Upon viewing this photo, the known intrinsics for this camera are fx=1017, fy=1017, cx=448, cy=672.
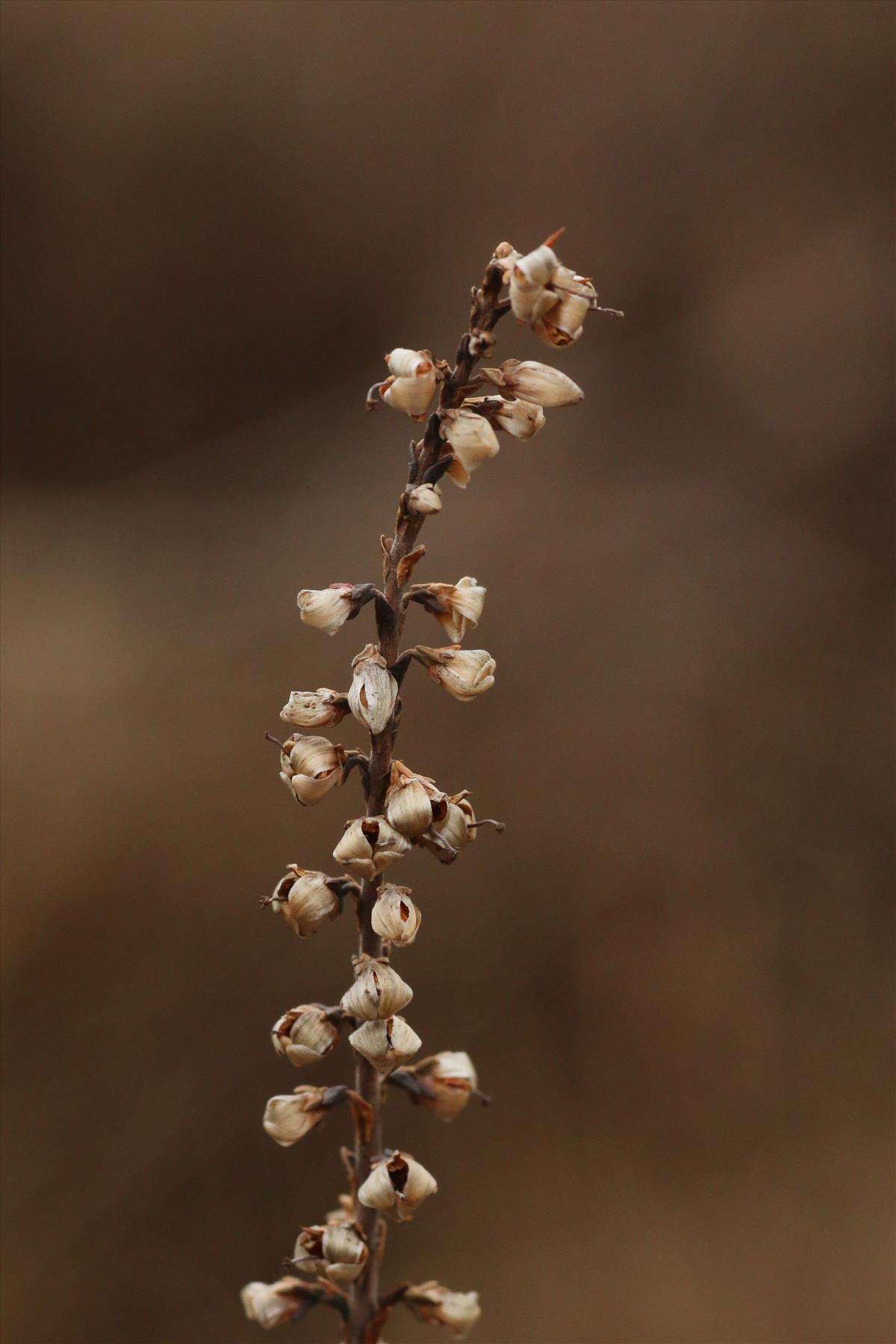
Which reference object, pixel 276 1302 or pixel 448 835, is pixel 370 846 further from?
pixel 276 1302

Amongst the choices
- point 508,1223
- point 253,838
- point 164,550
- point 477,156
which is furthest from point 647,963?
point 477,156

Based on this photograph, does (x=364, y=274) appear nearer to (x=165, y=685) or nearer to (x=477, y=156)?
(x=477, y=156)

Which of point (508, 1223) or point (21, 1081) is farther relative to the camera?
point (508, 1223)

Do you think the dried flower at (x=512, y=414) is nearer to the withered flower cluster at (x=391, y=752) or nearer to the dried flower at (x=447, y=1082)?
the withered flower cluster at (x=391, y=752)

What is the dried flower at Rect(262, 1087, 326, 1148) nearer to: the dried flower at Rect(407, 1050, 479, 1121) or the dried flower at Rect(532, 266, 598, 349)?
the dried flower at Rect(407, 1050, 479, 1121)

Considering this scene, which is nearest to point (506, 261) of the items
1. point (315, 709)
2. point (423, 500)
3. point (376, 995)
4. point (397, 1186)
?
point (423, 500)

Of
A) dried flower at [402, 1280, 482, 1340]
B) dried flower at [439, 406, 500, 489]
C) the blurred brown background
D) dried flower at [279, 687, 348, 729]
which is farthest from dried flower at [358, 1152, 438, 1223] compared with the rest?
the blurred brown background
